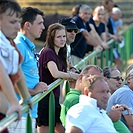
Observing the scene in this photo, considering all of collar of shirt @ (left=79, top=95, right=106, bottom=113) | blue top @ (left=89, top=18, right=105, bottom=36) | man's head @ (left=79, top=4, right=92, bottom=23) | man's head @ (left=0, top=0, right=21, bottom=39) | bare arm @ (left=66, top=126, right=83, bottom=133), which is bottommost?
blue top @ (left=89, top=18, right=105, bottom=36)

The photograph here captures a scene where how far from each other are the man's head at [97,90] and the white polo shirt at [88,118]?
0.09 m

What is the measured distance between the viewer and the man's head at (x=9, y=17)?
4.86 meters

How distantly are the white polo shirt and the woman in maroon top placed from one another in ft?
4.33

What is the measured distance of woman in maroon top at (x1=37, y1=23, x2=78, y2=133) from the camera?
22.5 ft

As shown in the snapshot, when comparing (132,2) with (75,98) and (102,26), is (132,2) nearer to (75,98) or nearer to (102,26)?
(102,26)

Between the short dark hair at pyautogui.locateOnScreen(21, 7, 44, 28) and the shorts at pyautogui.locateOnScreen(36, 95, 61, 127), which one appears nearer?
the short dark hair at pyautogui.locateOnScreen(21, 7, 44, 28)

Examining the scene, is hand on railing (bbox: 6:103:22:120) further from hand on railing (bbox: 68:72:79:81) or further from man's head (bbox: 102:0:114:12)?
man's head (bbox: 102:0:114:12)

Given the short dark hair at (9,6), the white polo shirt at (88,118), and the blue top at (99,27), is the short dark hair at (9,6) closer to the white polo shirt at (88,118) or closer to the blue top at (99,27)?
the white polo shirt at (88,118)

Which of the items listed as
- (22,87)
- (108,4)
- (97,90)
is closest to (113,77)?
(97,90)

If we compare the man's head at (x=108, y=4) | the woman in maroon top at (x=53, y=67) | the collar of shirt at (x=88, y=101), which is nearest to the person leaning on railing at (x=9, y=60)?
the collar of shirt at (x=88, y=101)

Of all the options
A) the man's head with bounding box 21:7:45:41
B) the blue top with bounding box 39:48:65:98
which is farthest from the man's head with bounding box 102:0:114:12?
the man's head with bounding box 21:7:45:41

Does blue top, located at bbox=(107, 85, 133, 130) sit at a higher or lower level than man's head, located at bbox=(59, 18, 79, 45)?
lower

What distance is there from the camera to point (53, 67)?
6.86m

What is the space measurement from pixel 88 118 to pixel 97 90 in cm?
37
